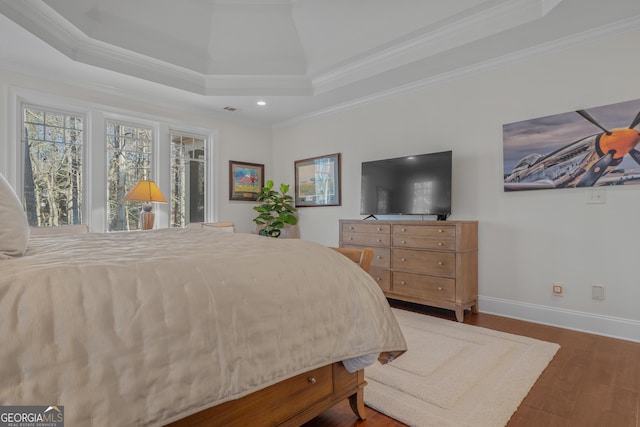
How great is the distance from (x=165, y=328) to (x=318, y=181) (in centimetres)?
426

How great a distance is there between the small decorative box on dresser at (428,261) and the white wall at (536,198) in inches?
12.6

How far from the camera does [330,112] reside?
4.85 metres

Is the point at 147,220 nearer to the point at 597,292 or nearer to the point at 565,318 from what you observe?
the point at 565,318

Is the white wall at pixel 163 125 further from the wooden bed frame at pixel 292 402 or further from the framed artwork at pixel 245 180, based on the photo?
the wooden bed frame at pixel 292 402

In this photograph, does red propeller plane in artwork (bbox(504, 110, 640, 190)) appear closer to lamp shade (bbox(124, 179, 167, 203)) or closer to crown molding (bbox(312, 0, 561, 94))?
crown molding (bbox(312, 0, 561, 94))

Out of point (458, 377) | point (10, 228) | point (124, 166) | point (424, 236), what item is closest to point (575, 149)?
point (424, 236)

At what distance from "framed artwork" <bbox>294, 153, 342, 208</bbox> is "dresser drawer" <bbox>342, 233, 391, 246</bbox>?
0.93 meters

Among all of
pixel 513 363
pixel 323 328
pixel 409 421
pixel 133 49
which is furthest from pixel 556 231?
pixel 133 49

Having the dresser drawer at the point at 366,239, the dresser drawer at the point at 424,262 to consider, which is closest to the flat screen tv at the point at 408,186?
the dresser drawer at the point at 366,239

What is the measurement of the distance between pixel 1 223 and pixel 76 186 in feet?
11.1

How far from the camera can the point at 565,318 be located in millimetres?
2893

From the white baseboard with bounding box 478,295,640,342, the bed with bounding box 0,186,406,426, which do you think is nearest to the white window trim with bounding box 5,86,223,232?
the bed with bounding box 0,186,406,426

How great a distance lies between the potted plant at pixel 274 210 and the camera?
205 inches

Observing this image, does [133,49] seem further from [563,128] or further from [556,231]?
[556,231]
